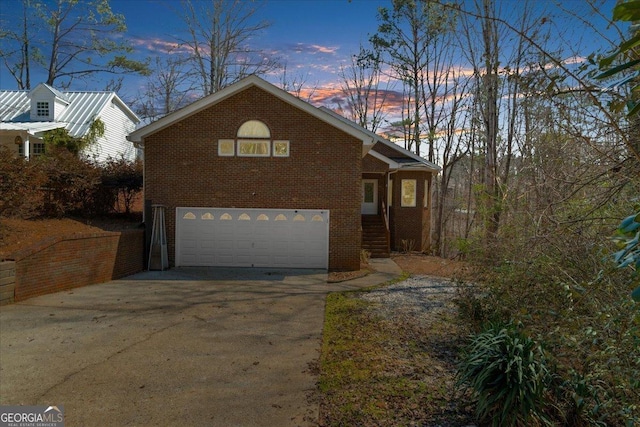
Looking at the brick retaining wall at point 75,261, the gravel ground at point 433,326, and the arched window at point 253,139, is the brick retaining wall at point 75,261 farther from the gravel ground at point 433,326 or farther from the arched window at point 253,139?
the gravel ground at point 433,326

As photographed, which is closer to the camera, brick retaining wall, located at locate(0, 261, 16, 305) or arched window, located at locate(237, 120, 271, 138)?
A: brick retaining wall, located at locate(0, 261, 16, 305)

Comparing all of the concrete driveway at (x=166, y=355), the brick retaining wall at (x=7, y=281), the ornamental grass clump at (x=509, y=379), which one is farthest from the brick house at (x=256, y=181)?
the ornamental grass clump at (x=509, y=379)

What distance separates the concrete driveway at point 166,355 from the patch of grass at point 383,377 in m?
0.27

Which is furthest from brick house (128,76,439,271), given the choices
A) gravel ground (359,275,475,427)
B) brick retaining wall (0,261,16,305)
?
brick retaining wall (0,261,16,305)

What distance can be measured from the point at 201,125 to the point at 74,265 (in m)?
6.20

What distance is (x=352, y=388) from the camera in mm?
5445

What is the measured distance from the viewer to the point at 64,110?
76.8ft

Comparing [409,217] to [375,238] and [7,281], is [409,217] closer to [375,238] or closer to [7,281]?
[375,238]

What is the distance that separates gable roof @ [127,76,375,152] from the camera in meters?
14.5

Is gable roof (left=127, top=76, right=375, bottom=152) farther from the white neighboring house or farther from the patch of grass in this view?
the white neighboring house

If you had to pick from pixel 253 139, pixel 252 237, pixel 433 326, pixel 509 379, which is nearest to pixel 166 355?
pixel 509 379

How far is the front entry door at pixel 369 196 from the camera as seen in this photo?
20734 millimetres

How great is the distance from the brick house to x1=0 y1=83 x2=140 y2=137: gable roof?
9292 mm

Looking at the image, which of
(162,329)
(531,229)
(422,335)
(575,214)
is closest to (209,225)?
(162,329)
